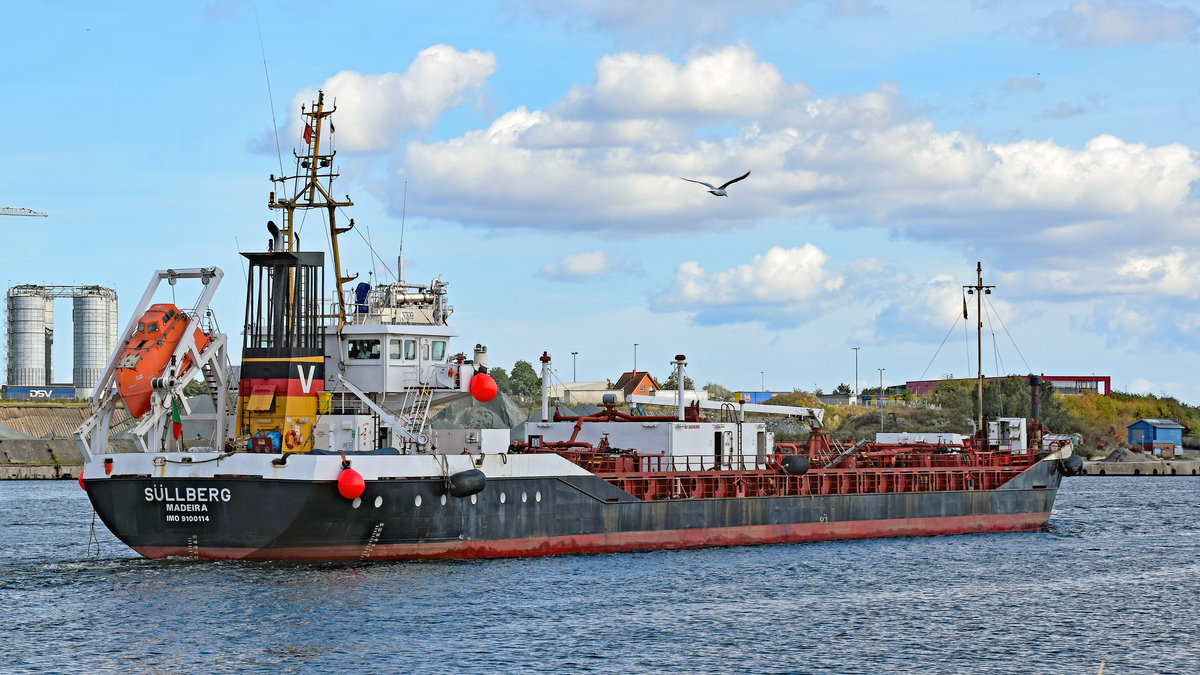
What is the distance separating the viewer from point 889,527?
47.9 metres

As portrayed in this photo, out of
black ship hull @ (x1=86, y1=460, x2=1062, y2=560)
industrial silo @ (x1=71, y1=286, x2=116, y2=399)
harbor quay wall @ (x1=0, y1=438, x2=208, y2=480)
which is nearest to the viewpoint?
black ship hull @ (x1=86, y1=460, x2=1062, y2=560)

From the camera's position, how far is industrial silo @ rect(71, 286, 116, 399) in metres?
177

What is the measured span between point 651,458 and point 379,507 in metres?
12.3

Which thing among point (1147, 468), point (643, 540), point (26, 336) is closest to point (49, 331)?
point (26, 336)

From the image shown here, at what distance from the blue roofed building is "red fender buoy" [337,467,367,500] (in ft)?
369

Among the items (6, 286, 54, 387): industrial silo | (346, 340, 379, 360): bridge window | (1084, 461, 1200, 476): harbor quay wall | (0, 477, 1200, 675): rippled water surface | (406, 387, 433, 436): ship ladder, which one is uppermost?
(6, 286, 54, 387): industrial silo

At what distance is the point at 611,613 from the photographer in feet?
99.3

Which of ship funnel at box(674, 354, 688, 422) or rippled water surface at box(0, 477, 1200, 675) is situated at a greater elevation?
ship funnel at box(674, 354, 688, 422)

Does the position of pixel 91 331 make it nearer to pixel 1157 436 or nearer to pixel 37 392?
pixel 37 392

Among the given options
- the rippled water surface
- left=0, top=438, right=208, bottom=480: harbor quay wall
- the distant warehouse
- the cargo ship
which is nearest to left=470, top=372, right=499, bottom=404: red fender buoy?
the cargo ship

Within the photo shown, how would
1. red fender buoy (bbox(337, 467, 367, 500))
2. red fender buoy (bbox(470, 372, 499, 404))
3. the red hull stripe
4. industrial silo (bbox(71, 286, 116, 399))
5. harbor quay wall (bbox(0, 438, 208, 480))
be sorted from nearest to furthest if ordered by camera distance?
red fender buoy (bbox(337, 467, 367, 500)) → the red hull stripe → red fender buoy (bbox(470, 372, 499, 404)) → harbor quay wall (bbox(0, 438, 208, 480)) → industrial silo (bbox(71, 286, 116, 399))

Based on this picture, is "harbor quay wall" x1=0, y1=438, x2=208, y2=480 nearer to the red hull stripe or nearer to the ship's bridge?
the ship's bridge

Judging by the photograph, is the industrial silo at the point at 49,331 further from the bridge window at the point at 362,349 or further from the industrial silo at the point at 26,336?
the bridge window at the point at 362,349

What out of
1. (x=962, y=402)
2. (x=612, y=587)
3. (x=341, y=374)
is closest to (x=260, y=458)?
(x=341, y=374)
